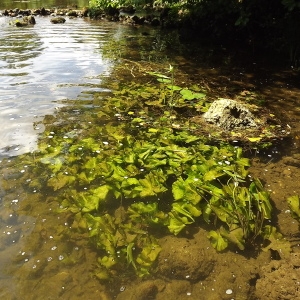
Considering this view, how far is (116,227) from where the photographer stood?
3.26m

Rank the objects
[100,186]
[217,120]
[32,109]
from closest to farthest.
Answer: [100,186] < [217,120] < [32,109]

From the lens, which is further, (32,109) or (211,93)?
(211,93)

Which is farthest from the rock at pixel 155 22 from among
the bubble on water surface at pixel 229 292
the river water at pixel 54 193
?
the bubble on water surface at pixel 229 292

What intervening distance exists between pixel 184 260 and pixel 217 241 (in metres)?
0.39

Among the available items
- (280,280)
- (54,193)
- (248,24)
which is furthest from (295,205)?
(248,24)

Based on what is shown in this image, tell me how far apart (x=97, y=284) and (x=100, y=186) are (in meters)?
1.31

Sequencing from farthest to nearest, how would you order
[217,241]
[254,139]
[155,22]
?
[155,22] → [254,139] → [217,241]

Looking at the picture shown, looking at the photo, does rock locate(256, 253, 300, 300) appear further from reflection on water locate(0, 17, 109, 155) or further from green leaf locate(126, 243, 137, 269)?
reflection on water locate(0, 17, 109, 155)

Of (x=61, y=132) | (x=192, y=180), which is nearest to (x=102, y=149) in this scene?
(x=61, y=132)

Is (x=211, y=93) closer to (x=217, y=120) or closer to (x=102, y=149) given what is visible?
(x=217, y=120)

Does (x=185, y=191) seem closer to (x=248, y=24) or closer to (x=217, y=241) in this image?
(x=217, y=241)

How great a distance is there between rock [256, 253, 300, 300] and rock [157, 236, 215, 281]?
0.46 m

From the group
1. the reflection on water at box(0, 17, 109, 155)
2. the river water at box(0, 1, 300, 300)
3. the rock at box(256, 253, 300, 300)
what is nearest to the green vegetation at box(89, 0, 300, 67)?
the river water at box(0, 1, 300, 300)

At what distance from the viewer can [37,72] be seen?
8.21 m
